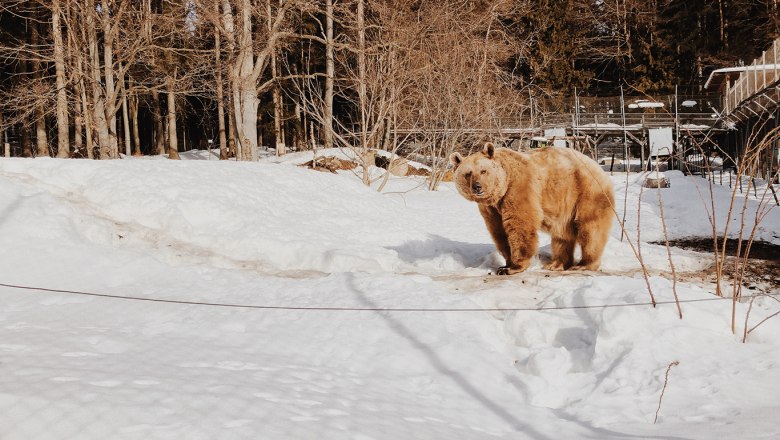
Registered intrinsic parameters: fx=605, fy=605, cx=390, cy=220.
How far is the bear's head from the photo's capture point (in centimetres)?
652

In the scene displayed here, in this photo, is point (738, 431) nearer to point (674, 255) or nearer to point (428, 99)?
point (674, 255)

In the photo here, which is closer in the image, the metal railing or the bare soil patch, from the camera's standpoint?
the bare soil patch

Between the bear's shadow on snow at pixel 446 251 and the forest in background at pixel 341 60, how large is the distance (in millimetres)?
3311

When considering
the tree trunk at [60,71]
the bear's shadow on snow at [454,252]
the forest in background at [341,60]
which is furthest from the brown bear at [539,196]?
the tree trunk at [60,71]

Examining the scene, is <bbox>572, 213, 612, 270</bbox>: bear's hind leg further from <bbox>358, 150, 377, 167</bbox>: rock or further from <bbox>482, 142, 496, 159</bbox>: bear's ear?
<bbox>358, 150, 377, 167</bbox>: rock

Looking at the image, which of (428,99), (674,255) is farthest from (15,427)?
(428,99)

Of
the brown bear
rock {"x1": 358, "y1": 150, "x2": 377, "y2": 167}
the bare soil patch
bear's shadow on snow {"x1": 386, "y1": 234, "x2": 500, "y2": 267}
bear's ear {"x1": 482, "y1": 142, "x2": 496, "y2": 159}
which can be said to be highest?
rock {"x1": 358, "y1": 150, "x2": 377, "y2": 167}

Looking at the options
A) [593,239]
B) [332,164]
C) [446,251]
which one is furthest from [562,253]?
[332,164]

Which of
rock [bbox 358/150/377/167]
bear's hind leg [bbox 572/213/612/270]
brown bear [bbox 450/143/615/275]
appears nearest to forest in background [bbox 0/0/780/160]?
rock [bbox 358/150/377/167]

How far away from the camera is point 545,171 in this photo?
684cm

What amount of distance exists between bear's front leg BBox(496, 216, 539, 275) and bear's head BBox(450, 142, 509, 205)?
1.10 ft

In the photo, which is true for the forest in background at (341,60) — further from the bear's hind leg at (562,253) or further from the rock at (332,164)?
the bear's hind leg at (562,253)

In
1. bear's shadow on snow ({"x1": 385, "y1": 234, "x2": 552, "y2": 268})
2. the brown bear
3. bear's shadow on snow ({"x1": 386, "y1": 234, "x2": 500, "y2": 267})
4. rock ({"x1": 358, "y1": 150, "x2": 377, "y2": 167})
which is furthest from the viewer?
rock ({"x1": 358, "y1": 150, "x2": 377, "y2": 167})

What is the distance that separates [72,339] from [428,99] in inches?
600
